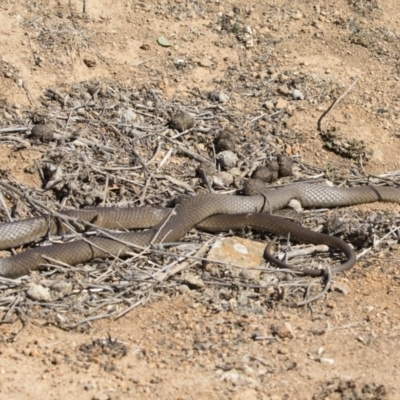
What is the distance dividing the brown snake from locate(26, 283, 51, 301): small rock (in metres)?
0.36

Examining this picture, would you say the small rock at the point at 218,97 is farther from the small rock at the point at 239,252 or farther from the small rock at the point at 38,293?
the small rock at the point at 38,293

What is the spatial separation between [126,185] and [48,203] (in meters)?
0.93

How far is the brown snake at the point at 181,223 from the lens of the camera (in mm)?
7223

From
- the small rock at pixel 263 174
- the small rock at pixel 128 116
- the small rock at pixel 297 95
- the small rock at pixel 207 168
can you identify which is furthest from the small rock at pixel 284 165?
the small rock at pixel 128 116

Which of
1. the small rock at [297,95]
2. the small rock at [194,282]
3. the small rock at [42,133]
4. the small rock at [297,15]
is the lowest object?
the small rock at [194,282]

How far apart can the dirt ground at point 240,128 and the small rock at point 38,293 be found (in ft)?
1.18

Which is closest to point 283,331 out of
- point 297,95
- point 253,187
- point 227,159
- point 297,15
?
point 253,187

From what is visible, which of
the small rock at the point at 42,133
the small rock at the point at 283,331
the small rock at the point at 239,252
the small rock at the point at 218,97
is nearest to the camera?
the small rock at the point at 283,331

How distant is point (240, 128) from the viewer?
31.7 feet

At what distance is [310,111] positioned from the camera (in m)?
10.2

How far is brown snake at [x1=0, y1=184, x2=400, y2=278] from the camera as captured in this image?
7223mm

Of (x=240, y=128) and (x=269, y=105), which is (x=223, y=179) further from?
(x=269, y=105)

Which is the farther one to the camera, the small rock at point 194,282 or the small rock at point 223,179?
the small rock at point 223,179

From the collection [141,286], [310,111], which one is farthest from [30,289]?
[310,111]
